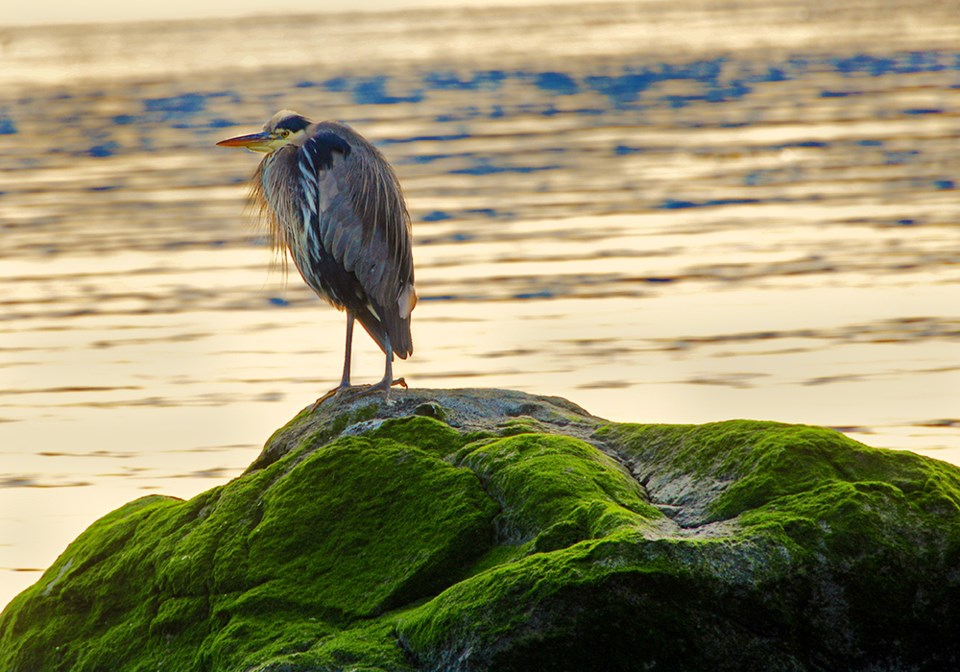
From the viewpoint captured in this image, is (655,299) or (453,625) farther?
(655,299)

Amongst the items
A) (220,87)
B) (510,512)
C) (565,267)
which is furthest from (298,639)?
(220,87)

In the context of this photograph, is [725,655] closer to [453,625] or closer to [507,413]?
[453,625]

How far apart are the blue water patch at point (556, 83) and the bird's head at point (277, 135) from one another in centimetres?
3001

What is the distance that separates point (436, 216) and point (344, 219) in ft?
41.8

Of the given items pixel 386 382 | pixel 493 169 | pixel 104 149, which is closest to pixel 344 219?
pixel 386 382

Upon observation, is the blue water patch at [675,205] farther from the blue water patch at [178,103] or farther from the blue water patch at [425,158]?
the blue water patch at [178,103]

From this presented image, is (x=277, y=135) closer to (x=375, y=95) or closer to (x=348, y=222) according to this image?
(x=348, y=222)

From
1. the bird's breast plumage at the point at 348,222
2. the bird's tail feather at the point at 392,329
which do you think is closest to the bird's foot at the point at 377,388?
the bird's tail feather at the point at 392,329

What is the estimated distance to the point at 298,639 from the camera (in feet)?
19.5

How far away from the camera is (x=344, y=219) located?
827 centimetres

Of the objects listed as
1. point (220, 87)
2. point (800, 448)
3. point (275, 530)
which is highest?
point (800, 448)

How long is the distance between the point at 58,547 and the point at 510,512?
14.0ft

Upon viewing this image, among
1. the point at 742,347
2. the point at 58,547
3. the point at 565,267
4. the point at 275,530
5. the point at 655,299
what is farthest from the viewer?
the point at 565,267

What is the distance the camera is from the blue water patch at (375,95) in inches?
1479
